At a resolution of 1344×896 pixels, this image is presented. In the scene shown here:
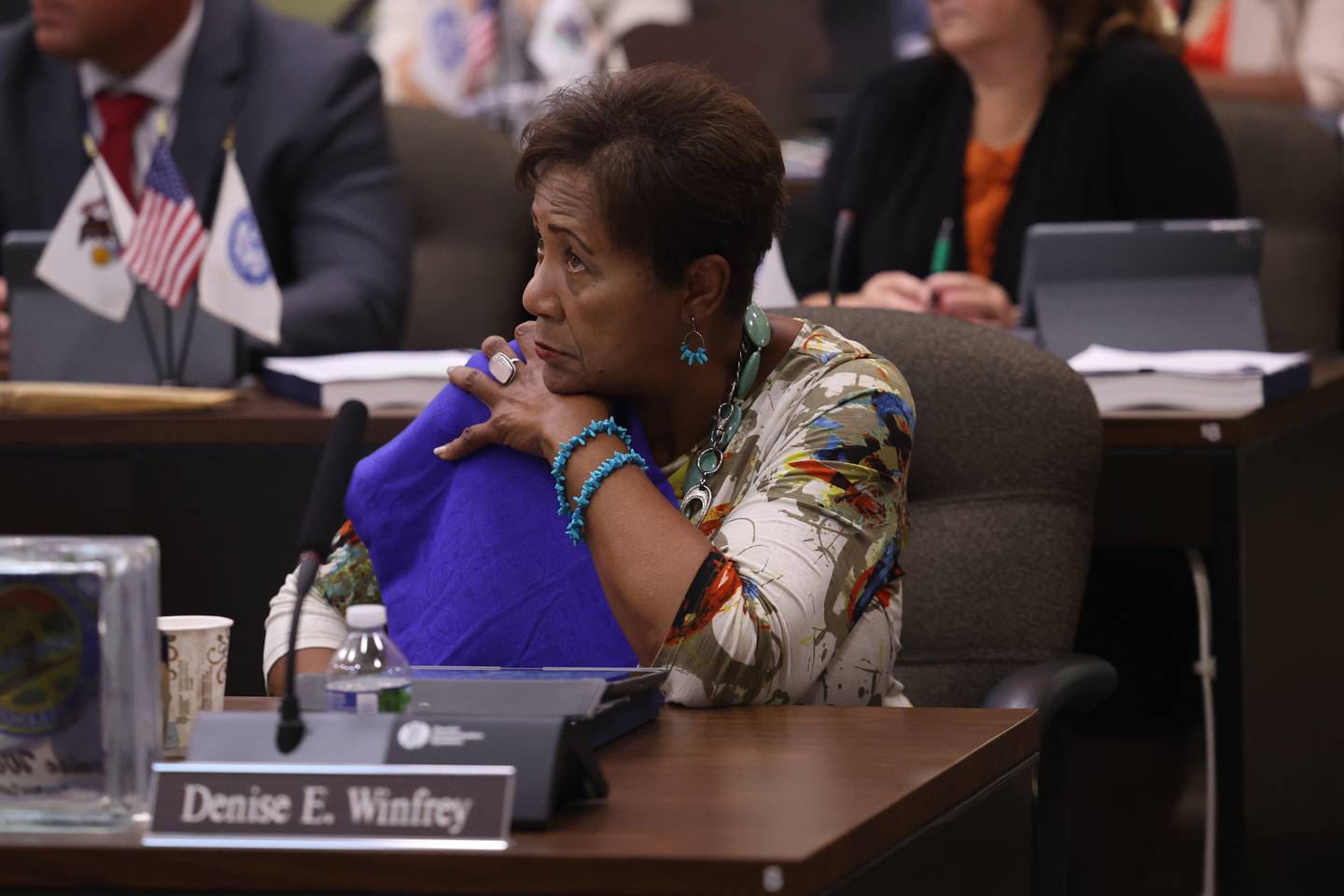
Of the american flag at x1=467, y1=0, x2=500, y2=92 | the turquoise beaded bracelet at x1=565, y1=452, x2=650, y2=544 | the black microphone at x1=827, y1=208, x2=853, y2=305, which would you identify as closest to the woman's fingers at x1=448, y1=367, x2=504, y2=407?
the turquoise beaded bracelet at x1=565, y1=452, x2=650, y2=544

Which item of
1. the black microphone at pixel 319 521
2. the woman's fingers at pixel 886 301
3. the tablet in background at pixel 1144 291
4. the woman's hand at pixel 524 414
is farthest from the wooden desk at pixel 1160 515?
the black microphone at pixel 319 521

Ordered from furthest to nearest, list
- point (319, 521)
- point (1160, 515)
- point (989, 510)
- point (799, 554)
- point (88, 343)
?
1. point (88, 343)
2. point (1160, 515)
3. point (989, 510)
4. point (799, 554)
5. point (319, 521)

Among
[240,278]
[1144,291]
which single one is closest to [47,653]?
[240,278]

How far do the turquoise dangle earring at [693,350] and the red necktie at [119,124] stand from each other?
1752 millimetres

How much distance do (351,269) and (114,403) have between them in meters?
0.81

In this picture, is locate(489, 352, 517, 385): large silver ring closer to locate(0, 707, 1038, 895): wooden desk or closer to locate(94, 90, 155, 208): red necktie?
locate(0, 707, 1038, 895): wooden desk

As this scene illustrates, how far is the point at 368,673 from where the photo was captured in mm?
1214

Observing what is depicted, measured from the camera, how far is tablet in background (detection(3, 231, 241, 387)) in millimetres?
2719

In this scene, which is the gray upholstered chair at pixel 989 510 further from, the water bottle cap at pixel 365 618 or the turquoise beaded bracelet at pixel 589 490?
the water bottle cap at pixel 365 618

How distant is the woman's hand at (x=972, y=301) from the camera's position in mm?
2822

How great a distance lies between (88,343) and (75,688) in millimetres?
1768

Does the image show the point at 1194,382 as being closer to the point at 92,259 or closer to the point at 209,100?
the point at 92,259

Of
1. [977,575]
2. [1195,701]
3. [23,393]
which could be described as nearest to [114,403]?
[23,393]

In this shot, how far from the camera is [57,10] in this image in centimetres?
309
